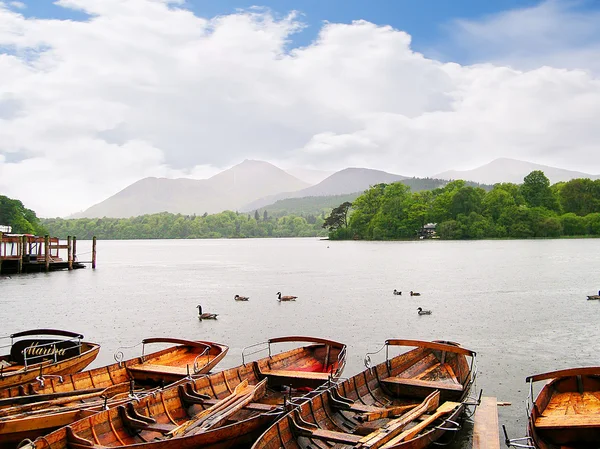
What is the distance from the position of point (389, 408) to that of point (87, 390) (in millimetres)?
8097

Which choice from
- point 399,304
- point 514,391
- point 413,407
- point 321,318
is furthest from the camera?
point 399,304

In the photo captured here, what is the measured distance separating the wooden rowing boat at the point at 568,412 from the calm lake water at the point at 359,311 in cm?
244

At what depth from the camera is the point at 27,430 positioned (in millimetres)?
11609

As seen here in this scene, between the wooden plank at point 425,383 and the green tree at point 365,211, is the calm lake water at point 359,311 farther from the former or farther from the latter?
the green tree at point 365,211

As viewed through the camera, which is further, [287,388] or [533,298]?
[533,298]

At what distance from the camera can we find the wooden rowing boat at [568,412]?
11.5 meters

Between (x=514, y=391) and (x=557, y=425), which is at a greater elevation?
(x=557, y=425)

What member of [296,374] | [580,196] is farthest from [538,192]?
[296,374]

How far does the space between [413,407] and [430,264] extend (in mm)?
71504

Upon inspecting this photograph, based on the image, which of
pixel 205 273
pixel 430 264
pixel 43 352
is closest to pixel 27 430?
pixel 43 352

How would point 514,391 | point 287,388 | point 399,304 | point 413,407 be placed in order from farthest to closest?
1. point 399,304
2. point 514,391
3. point 287,388
4. point 413,407

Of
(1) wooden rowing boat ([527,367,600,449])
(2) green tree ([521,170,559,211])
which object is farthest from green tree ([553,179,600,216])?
(1) wooden rowing boat ([527,367,600,449])

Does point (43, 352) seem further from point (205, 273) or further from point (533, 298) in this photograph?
point (205, 273)

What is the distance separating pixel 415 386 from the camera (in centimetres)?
1566
